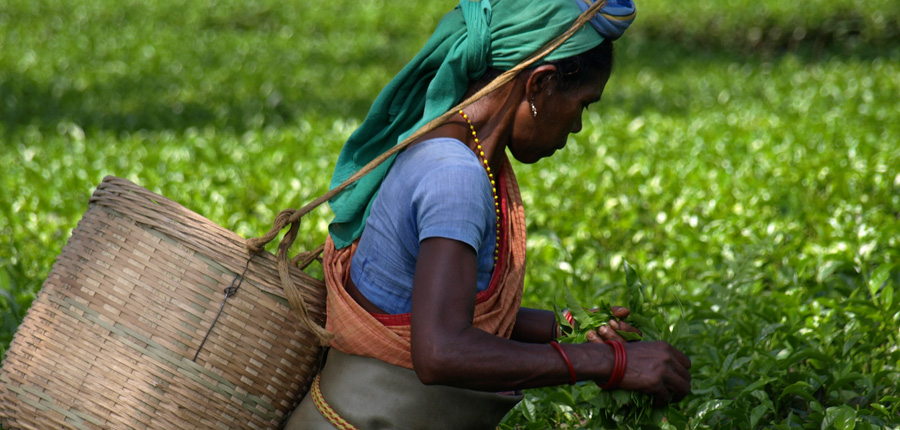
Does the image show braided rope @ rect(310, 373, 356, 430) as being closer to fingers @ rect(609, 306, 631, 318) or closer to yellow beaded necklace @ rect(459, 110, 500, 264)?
yellow beaded necklace @ rect(459, 110, 500, 264)

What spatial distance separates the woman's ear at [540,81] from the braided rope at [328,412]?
2.40 feet

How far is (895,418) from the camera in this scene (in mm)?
2271

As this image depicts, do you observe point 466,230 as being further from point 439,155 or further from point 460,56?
point 460,56

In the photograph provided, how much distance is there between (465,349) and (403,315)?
0.23 m

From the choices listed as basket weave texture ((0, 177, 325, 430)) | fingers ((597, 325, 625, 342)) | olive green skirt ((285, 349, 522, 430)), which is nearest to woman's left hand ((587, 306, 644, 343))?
fingers ((597, 325, 625, 342))

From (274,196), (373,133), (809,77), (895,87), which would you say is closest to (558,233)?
(274,196)

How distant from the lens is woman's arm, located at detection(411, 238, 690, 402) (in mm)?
1494

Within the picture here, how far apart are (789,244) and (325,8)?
33.1 ft

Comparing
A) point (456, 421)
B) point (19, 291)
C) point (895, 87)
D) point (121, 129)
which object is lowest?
point (121, 129)

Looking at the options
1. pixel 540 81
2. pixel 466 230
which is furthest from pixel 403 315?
pixel 540 81

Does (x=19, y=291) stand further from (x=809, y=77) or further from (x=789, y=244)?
(x=809, y=77)

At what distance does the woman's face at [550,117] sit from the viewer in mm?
1754

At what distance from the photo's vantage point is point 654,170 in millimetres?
4746

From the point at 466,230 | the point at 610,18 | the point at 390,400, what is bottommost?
the point at 390,400
